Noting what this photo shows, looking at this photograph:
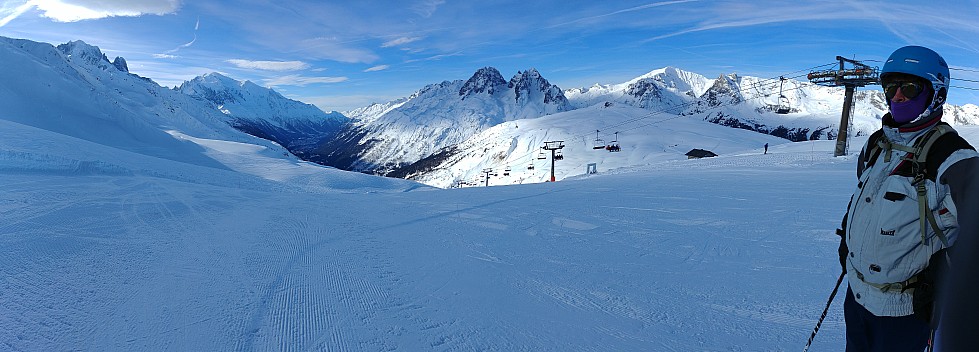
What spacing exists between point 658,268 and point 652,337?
101 inches

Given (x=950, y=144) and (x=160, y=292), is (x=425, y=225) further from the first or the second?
(x=950, y=144)

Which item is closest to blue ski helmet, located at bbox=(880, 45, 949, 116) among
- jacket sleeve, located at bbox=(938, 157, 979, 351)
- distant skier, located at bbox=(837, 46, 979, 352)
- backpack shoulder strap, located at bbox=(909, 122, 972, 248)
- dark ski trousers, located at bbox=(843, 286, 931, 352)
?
distant skier, located at bbox=(837, 46, 979, 352)

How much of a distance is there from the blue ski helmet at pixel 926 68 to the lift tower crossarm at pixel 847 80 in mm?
35711

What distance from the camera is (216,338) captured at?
4.57 meters

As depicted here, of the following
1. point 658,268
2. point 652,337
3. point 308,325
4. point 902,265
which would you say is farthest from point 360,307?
point 902,265

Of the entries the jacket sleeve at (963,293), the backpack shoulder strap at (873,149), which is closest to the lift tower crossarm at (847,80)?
the backpack shoulder strap at (873,149)

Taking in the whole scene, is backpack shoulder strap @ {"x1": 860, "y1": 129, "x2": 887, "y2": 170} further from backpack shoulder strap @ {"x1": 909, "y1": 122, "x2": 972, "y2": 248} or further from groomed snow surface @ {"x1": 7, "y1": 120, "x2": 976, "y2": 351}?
groomed snow surface @ {"x1": 7, "y1": 120, "x2": 976, "y2": 351}

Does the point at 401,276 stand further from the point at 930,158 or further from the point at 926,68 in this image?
the point at 926,68

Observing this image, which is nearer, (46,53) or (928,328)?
(928,328)

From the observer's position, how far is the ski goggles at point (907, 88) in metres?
2.74

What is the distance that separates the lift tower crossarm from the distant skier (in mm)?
35878

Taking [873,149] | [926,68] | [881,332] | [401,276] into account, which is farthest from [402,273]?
[926,68]

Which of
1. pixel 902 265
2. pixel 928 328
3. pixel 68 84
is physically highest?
pixel 68 84

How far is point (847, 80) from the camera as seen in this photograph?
105 feet
